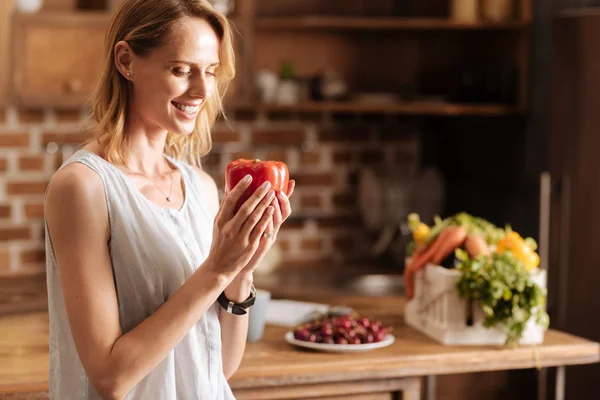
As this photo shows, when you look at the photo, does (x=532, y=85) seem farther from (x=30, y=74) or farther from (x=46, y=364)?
(x=46, y=364)

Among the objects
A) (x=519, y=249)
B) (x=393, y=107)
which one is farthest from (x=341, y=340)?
(x=393, y=107)

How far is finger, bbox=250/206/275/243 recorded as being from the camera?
1489 millimetres

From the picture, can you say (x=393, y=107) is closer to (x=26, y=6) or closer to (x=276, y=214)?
(x=26, y=6)

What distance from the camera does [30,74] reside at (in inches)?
137

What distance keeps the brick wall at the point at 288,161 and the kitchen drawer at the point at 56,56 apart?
0.19 metres

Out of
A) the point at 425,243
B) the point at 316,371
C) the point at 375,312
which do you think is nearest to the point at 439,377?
the point at 375,312

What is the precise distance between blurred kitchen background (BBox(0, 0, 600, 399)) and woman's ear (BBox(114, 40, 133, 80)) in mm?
1603

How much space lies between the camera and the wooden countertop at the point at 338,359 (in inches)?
80.0

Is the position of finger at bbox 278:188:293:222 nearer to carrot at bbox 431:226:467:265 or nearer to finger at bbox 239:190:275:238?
finger at bbox 239:190:275:238

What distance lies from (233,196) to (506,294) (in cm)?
97

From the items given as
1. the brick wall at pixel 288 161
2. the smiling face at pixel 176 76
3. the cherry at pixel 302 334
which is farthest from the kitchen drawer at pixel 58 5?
the smiling face at pixel 176 76

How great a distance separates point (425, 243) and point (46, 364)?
107 cm

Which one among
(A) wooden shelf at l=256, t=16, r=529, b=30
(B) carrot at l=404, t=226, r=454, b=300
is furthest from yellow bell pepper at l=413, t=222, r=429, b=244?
(A) wooden shelf at l=256, t=16, r=529, b=30

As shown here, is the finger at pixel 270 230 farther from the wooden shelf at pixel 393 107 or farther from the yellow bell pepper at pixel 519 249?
the wooden shelf at pixel 393 107
